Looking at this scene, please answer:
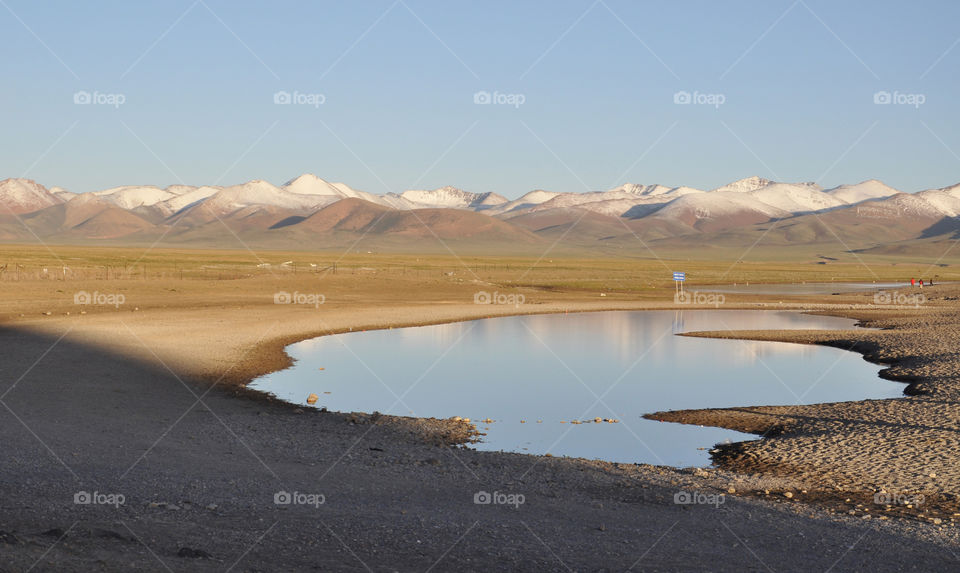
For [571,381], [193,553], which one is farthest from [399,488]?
[571,381]

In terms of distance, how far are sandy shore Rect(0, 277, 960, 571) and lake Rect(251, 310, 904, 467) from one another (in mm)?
1358

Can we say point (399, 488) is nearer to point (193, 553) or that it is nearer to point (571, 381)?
point (193, 553)

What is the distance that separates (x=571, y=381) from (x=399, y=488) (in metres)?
13.3

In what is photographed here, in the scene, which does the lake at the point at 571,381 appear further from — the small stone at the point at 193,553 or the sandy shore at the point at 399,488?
the small stone at the point at 193,553

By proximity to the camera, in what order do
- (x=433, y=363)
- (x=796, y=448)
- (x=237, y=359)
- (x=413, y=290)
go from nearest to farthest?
(x=796, y=448) < (x=237, y=359) < (x=433, y=363) < (x=413, y=290)

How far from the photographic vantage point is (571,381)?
2456 centimetres

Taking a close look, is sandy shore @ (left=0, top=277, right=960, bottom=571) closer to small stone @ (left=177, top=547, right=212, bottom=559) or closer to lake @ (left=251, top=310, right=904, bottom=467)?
small stone @ (left=177, top=547, right=212, bottom=559)

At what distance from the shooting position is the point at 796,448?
50.0ft

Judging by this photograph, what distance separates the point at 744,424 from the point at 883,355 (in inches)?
518

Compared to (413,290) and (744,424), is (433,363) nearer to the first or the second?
(744,424)

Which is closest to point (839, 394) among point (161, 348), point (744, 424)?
point (744, 424)

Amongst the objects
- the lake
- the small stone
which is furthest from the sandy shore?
the lake

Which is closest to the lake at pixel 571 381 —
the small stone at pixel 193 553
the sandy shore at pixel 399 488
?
the sandy shore at pixel 399 488

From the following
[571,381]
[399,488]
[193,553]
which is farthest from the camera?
[571,381]
